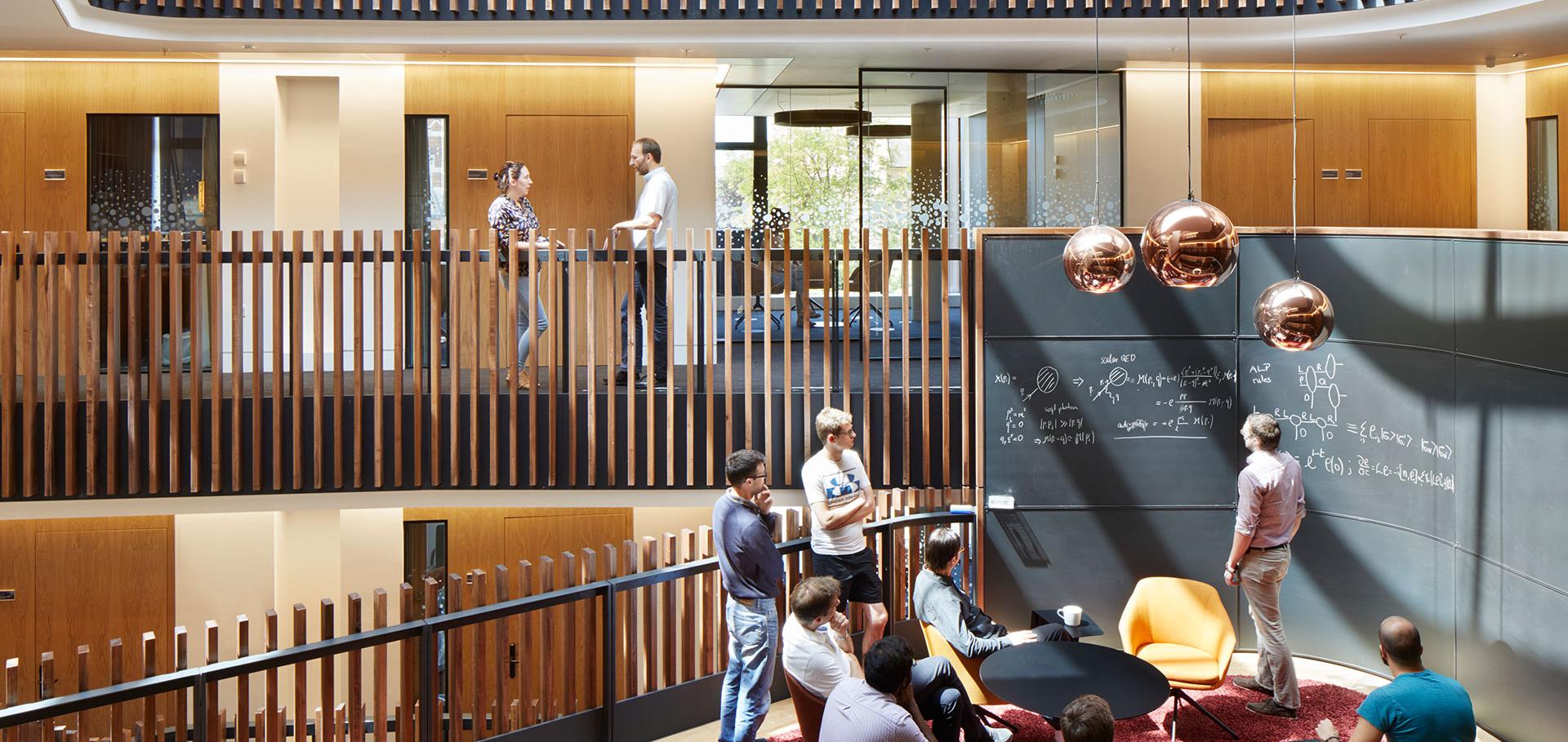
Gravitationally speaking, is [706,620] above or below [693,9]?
below

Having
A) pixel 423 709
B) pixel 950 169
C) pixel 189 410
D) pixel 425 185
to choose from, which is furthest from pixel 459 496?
pixel 950 169

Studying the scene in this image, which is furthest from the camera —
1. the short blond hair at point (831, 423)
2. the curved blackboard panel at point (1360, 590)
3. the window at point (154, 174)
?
the window at point (154, 174)

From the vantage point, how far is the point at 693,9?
1038 centimetres

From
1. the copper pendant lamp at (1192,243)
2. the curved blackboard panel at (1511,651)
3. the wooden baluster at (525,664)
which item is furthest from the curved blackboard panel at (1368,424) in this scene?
the wooden baluster at (525,664)

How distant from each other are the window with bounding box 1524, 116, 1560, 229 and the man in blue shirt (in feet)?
32.6

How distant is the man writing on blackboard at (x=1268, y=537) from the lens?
271 inches

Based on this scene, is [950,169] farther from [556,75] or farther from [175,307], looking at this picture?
[175,307]

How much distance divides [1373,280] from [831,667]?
4.55 m

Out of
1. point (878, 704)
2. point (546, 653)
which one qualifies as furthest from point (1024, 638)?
point (546, 653)

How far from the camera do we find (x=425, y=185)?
1202 centimetres

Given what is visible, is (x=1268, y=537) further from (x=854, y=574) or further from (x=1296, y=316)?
(x=854, y=574)

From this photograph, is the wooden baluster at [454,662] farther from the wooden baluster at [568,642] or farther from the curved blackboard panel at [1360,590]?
the curved blackboard panel at [1360,590]

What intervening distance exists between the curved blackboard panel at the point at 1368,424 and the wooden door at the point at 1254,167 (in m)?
4.82

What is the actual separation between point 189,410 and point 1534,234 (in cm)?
798
